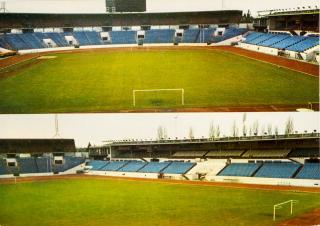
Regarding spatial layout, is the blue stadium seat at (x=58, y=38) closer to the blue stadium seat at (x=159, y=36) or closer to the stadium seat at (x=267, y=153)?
the blue stadium seat at (x=159, y=36)

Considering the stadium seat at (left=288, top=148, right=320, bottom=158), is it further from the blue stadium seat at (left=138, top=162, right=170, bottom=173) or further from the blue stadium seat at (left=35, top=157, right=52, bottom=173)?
the blue stadium seat at (left=35, top=157, right=52, bottom=173)

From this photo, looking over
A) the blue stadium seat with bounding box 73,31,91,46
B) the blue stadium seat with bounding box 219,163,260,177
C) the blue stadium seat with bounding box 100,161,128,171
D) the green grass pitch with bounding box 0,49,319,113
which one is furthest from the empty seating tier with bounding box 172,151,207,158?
the blue stadium seat with bounding box 73,31,91,46

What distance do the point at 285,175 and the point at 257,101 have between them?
4566 millimetres

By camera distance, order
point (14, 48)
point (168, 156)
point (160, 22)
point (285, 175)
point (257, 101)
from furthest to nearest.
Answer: point (160, 22) → point (14, 48) → point (168, 156) → point (285, 175) → point (257, 101)

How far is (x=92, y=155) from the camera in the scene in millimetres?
19375

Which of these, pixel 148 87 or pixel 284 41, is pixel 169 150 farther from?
pixel 284 41

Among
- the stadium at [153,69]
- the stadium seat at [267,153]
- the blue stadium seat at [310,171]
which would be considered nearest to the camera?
the stadium at [153,69]

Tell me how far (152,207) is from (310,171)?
6.90 meters

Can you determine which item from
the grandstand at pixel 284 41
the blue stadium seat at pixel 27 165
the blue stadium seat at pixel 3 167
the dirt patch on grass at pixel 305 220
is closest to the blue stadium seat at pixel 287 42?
the grandstand at pixel 284 41

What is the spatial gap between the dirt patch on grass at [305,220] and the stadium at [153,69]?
7.90 ft

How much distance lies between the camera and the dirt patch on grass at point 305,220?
23.2 feet

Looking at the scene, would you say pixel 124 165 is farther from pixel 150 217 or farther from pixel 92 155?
pixel 150 217

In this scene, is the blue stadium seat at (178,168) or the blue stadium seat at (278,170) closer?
the blue stadium seat at (278,170)

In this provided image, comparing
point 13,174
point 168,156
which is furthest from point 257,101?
point 13,174
